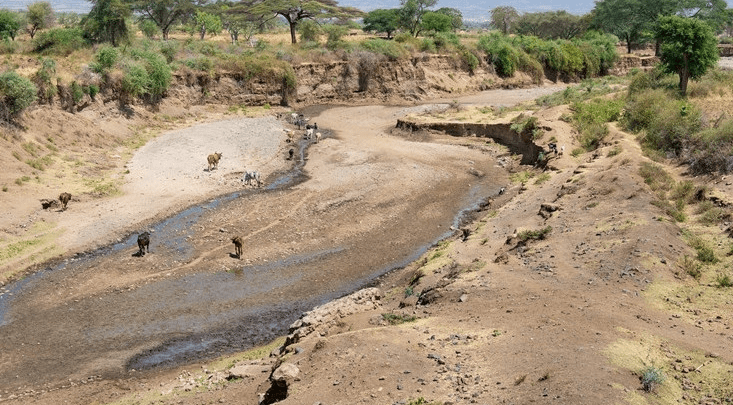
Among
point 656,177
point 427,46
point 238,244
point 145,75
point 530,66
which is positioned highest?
point 427,46

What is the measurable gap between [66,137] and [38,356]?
2071 centimetres

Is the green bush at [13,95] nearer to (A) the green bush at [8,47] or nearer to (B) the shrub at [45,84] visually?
(B) the shrub at [45,84]

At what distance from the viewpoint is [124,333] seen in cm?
1825

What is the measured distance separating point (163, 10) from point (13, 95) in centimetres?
3920

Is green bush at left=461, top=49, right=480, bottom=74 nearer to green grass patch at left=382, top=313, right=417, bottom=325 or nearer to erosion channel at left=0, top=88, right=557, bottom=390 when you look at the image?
erosion channel at left=0, top=88, right=557, bottom=390

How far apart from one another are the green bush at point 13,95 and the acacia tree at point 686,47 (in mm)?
34252

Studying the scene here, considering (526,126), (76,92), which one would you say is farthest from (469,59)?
(76,92)

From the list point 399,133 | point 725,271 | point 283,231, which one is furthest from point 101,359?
point 399,133

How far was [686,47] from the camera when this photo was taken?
112ft

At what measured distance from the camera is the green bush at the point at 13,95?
31.5m

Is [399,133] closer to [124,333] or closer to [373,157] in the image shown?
[373,157]

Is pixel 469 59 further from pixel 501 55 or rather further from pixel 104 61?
pixel 104 61

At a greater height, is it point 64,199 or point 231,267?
point 64,199

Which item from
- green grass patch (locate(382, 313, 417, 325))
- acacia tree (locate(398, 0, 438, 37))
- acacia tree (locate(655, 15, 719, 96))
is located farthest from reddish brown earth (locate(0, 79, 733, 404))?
acacia tree (locate(398, 0, 438, 37))
